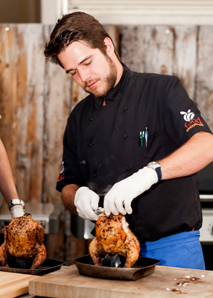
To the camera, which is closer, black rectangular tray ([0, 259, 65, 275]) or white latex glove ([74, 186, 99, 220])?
black rectangular tray ([0, 259, 65, 275])

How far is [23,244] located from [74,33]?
0.94 m

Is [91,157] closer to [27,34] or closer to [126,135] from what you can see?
[126,135]

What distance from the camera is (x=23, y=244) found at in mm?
1583

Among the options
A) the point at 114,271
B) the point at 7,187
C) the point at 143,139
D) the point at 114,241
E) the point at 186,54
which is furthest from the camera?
the point at 186,54

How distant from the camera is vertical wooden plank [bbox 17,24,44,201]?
339 cm

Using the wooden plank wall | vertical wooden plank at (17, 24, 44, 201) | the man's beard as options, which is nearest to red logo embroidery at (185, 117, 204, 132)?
the man's beard

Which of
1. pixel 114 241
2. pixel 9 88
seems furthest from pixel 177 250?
pixel 9 88

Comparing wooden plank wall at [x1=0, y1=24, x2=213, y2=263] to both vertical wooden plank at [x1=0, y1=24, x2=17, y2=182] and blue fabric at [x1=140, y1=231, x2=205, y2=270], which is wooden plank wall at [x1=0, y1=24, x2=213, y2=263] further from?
blue fabric at [x1=140, y1=231, x2=205, y2=270]

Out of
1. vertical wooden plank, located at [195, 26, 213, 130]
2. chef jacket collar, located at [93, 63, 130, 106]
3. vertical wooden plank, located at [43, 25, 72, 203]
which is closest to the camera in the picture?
chef jacket collar, located at [93, 63, 130, 106]

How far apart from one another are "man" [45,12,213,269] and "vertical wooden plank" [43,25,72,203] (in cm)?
146

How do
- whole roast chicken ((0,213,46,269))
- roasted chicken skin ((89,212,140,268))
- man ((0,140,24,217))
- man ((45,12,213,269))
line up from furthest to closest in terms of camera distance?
man ((0,140,24,217)), man ((45,12,213,269)), whole roast chicken ((0,213,46,269)), roasted chicken skin ((89,212,140,268))

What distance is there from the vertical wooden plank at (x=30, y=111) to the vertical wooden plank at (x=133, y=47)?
714mm

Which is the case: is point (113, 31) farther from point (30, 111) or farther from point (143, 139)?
point (143, 139)

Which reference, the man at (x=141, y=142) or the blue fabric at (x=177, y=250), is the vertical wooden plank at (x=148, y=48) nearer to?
the man at (x=141, y=142)
